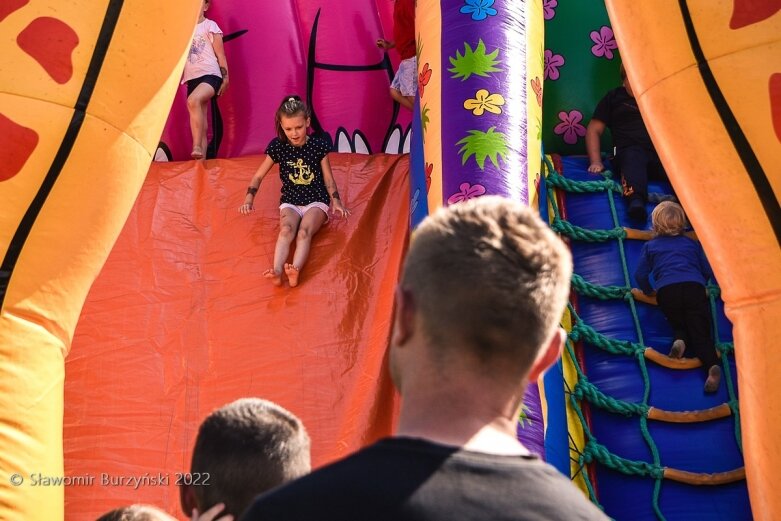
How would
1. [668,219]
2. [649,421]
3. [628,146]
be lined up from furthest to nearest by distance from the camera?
[628,146] → [668,219] → [649,421]

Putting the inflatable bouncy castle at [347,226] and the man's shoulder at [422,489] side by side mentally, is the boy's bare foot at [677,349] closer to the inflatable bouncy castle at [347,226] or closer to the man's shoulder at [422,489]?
the inflatable bouncy castle at [347,226]

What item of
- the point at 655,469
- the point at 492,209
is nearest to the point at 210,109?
the point at 655,469

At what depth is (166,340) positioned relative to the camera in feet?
11.9

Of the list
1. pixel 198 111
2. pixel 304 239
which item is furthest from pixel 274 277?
pixel 198 111

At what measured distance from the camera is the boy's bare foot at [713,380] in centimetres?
326

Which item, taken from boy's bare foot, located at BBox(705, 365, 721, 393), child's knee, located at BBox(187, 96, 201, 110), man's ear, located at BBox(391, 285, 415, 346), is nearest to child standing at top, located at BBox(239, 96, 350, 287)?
child's knee, located at BBox(187, 96, 201, 110)

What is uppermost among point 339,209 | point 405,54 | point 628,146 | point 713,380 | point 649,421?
point 405,54

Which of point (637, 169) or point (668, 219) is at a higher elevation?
point (637, 169)

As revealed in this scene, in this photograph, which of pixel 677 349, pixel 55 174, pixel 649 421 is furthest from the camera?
pixel 677 349

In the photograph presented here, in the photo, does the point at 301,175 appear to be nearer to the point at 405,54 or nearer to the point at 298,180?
the point at 298,180

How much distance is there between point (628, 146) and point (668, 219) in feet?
1.99

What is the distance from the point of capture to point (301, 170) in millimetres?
4148

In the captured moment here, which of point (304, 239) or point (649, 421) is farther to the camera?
point (304, 239)

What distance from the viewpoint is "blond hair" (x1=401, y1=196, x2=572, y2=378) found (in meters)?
0.99
